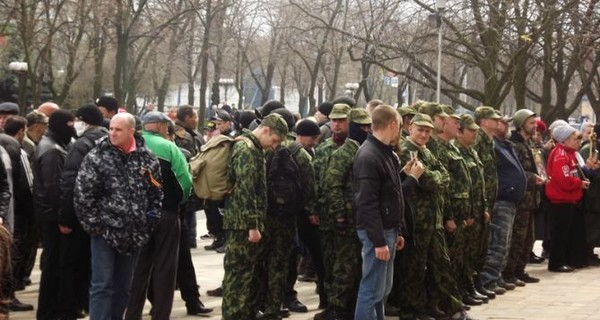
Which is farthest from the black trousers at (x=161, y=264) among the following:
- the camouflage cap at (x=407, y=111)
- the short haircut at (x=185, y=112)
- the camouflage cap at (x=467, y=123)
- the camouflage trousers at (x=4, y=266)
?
the camouflage trousers at (x=4, y=266)

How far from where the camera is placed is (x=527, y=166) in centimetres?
→ 1447

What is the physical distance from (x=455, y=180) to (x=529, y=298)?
2.15 metres

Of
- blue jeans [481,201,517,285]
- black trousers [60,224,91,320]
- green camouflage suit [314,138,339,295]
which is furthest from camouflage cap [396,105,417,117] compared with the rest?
black trousers [60,224,91,320]

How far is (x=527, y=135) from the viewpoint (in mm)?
14477

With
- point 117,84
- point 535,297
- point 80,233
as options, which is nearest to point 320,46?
point 117,84

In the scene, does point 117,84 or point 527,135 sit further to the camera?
point 117,84

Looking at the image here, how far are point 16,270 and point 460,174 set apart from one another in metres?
4.80

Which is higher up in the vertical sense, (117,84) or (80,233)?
(117,84)

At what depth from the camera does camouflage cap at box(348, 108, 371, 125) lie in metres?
10.9

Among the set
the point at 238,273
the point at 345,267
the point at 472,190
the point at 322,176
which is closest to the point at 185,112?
the point at 322,176

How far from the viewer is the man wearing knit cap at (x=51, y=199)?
10430 mm

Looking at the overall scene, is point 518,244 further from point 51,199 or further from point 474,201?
point 51,199

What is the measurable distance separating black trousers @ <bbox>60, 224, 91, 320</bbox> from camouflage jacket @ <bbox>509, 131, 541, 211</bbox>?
5.87 m

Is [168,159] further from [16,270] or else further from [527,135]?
[527,135]
